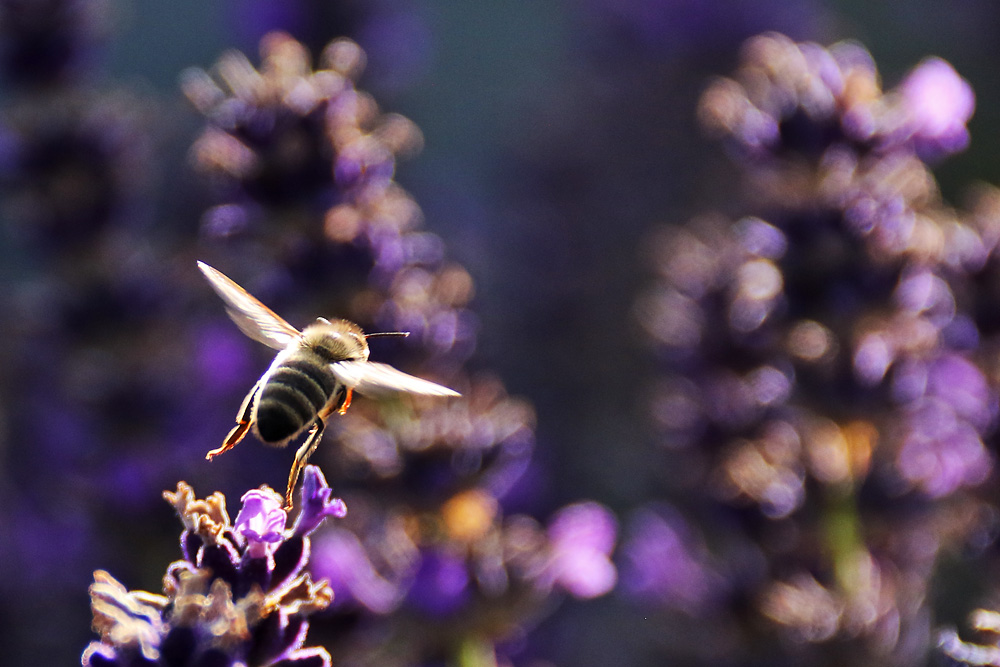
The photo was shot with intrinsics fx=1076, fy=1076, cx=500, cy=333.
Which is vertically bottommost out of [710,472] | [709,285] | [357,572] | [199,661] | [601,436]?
[601,436]

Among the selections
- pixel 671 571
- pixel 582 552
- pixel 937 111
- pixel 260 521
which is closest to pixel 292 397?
pixel 260 521

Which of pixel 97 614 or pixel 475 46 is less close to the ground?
pixel 97 614

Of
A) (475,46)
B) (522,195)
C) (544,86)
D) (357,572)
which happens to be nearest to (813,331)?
(357,572)

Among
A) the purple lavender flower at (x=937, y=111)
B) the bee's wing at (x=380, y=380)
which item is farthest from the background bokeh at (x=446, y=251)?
the bee's wing at (x=380, y=380)

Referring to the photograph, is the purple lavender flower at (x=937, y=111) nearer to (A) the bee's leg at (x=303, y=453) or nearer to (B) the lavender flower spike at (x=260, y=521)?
(A) the bee's leg at (x=303, y=453)

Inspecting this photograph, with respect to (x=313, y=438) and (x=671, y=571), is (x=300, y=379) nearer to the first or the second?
(x=313, y=438)

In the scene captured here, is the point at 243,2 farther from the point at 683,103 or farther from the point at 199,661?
the point at 199,661
